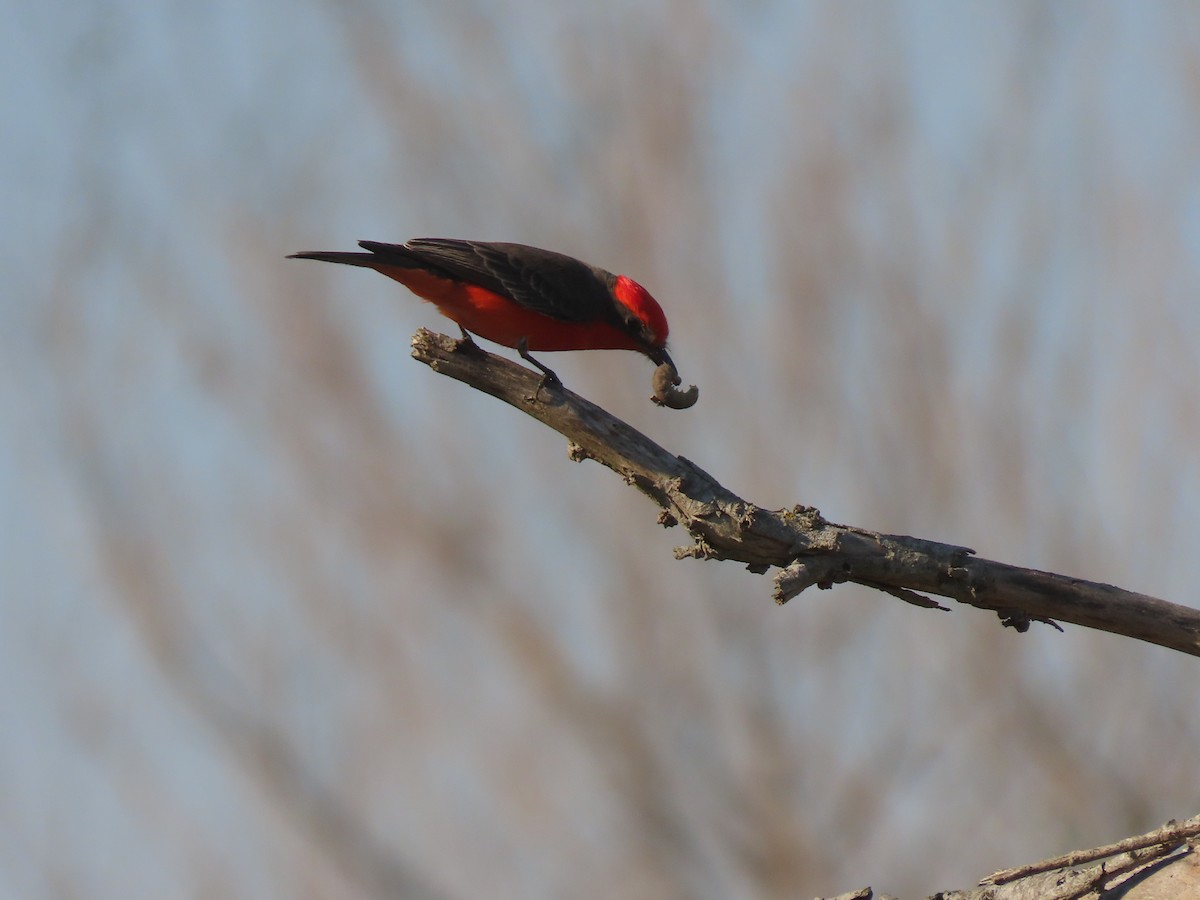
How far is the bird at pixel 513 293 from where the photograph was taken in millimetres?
6844

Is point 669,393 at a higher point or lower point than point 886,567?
higher

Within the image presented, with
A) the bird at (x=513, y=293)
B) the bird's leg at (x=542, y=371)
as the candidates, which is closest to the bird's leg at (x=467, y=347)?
the bird's leg at (x=542, y=371)

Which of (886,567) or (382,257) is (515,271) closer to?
(382,257)

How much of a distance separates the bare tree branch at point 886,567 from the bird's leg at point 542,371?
22.3 inches

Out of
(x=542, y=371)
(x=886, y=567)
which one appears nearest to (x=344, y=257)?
(x=542, y=371)

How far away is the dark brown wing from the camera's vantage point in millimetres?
6840

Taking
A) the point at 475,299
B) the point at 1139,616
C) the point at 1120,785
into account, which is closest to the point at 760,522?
the point at 1139,616

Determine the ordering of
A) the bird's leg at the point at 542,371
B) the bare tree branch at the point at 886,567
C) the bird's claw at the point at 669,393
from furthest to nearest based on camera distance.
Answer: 1. the bird's claw at the point at 669,393
2. the bird's leg at the point at 542,371
3. the bare tree branch at the point at 886,567

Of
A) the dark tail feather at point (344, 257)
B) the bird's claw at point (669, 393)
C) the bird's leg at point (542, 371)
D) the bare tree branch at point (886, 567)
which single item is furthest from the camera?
the dark tail feather at point (344, 257)

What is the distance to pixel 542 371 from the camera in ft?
18.4

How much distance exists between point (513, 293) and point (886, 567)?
10.3 ft

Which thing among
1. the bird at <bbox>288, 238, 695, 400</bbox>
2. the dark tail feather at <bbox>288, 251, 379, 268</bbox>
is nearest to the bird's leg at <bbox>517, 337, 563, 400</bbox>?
the bird at <bbox>288, 238, 695, 400</bbox>

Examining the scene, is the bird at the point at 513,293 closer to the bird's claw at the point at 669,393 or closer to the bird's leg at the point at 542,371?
the bird's leg at the point at 542,371

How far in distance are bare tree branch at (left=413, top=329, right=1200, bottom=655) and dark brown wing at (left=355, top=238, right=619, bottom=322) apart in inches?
106
